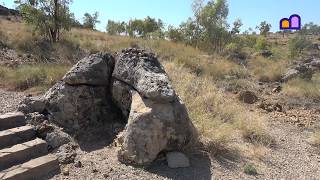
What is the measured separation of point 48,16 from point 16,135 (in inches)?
406

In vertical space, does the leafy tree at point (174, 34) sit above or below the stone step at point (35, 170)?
above

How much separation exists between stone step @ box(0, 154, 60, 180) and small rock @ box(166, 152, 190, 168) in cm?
136

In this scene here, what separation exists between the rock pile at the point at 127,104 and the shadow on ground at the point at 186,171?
0.16 m

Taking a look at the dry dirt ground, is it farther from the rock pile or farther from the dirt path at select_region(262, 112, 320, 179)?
the rock pile

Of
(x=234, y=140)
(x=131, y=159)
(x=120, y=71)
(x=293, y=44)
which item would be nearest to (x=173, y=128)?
(x=131, y=159)

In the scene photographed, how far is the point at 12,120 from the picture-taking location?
5.29 meters

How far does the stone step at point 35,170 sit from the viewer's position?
4148 mm

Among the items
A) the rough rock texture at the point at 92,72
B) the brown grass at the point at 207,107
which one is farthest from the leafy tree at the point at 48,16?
the rough rock texture at the point at 92,72

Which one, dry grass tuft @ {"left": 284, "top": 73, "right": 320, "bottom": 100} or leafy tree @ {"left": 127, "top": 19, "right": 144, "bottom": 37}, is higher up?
leafy tree @ {"left": 127, "top": 19, "right": 144, "bottom": 37}

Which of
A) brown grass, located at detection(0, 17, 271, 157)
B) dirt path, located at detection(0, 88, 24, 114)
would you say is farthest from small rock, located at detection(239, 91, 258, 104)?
dirt path, located at detection(0, 88, 24, 114)

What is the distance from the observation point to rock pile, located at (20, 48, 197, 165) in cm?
485

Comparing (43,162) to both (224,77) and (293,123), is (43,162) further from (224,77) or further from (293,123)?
(224,77)

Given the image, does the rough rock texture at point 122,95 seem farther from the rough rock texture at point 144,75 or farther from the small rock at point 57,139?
the small rock at point 57,139

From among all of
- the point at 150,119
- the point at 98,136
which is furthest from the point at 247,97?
the point at 150,119
